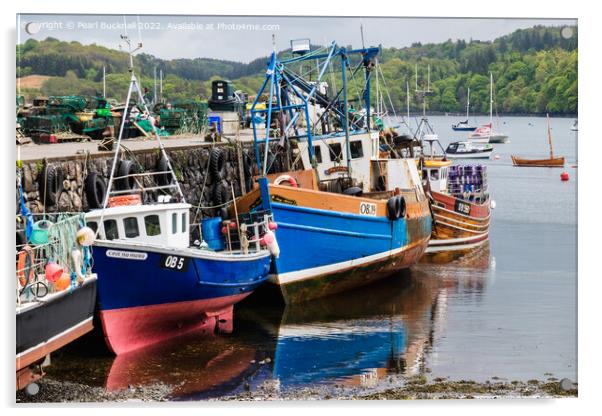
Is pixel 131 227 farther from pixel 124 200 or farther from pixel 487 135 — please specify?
pixel 487 135

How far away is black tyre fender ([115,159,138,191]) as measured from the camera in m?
19.5

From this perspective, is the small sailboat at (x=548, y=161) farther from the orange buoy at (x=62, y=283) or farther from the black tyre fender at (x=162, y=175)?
the orange buoy at (x=62, y=283)

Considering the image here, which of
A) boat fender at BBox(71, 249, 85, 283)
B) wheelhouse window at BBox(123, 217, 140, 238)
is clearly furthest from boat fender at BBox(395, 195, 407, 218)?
boat fender at BBox(71, 249, 85, 283)

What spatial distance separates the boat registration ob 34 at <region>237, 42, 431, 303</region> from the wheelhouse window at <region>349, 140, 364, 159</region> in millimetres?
21

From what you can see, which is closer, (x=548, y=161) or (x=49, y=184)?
(x=49, y=184)

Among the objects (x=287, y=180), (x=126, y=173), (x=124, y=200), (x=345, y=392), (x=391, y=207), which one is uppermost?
(x=126, y=173)

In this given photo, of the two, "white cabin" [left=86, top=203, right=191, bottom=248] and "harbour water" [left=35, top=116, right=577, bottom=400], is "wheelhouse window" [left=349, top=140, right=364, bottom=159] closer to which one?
"harbour water" [left=35, top=116, right=577, bottom=400]

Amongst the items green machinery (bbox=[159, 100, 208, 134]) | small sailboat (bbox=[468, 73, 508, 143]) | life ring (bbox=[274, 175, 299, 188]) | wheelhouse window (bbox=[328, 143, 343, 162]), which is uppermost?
green machinery (bbox=[159, 100, 208, 134])

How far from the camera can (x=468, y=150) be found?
108 feet

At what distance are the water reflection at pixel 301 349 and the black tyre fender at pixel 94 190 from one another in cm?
247

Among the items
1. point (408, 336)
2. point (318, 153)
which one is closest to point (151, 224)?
point (408, 336)

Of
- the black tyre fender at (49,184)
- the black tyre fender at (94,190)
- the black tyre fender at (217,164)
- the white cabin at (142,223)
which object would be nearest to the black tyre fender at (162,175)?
the black tyre fender at (217,164)

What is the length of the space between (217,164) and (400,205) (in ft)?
12.4

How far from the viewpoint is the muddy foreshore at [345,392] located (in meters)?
15.2
